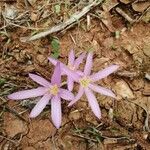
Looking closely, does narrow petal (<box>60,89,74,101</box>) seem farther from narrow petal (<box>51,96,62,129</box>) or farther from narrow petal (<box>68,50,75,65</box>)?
narrow petal (<box>68,50,75,65</box>)

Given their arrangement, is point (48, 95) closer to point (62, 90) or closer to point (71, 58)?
point (62, 90)

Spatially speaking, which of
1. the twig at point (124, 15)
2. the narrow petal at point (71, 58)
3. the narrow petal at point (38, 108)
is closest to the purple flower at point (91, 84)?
the narrow petal at point (71, 58)

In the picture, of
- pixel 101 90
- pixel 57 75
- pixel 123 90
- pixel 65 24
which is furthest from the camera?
pixel 65 24

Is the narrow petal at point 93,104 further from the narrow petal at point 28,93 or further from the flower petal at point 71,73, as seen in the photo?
the narrow petal at point 28,93

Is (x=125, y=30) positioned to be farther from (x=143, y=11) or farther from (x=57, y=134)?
(x=57, y=134)

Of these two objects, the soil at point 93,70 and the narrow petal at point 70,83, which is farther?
the soil at point 93,70

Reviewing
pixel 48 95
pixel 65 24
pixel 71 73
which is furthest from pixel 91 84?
pixel 65 24

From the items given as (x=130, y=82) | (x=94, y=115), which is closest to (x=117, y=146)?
(x=94, y=115)
